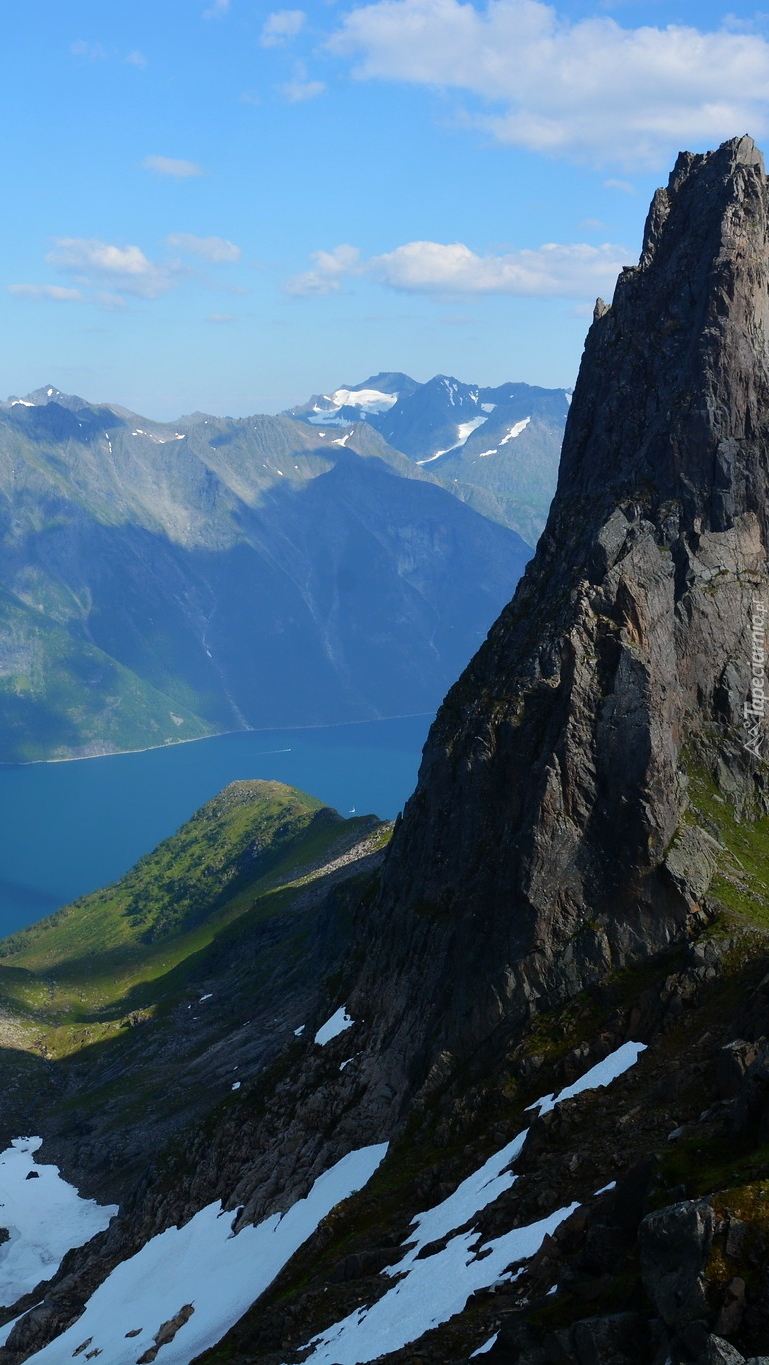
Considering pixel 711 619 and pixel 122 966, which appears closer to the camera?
pixel 711 619

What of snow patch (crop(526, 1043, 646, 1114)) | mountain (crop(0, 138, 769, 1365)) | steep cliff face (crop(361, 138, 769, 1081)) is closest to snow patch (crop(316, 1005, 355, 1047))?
mountain (crop(0, 138, 769, 1365))

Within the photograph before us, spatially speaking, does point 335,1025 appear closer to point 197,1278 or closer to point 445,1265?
point 197,1278

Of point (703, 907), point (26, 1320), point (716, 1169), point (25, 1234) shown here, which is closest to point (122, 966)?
point (25, 1234)

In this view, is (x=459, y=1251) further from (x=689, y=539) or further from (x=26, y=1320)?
(x=26, y=1320)

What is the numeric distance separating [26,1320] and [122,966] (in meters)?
129

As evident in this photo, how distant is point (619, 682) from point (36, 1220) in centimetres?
7106

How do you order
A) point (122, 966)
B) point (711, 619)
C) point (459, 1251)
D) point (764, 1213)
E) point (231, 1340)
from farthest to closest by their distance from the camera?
point (122, 966) < point (711, 619) < point (231, 1340) < point (459, 1251) < point (764, 1213)

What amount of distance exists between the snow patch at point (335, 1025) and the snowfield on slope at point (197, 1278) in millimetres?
A: 9976

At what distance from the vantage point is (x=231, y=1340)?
47938 millimetres

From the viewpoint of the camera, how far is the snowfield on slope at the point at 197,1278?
5359 cm

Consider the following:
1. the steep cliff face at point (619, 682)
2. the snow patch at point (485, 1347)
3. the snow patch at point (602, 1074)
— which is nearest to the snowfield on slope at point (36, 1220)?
the steep cliff face at point (619, 682)

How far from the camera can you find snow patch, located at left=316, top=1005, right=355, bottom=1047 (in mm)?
69188

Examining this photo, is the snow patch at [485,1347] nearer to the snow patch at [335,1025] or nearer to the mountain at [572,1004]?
the mountain at [572,1004]

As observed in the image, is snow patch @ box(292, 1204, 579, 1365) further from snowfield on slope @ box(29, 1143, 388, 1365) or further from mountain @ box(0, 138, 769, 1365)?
snowfield on slope @ box(29, 1143, 388, 1365)
